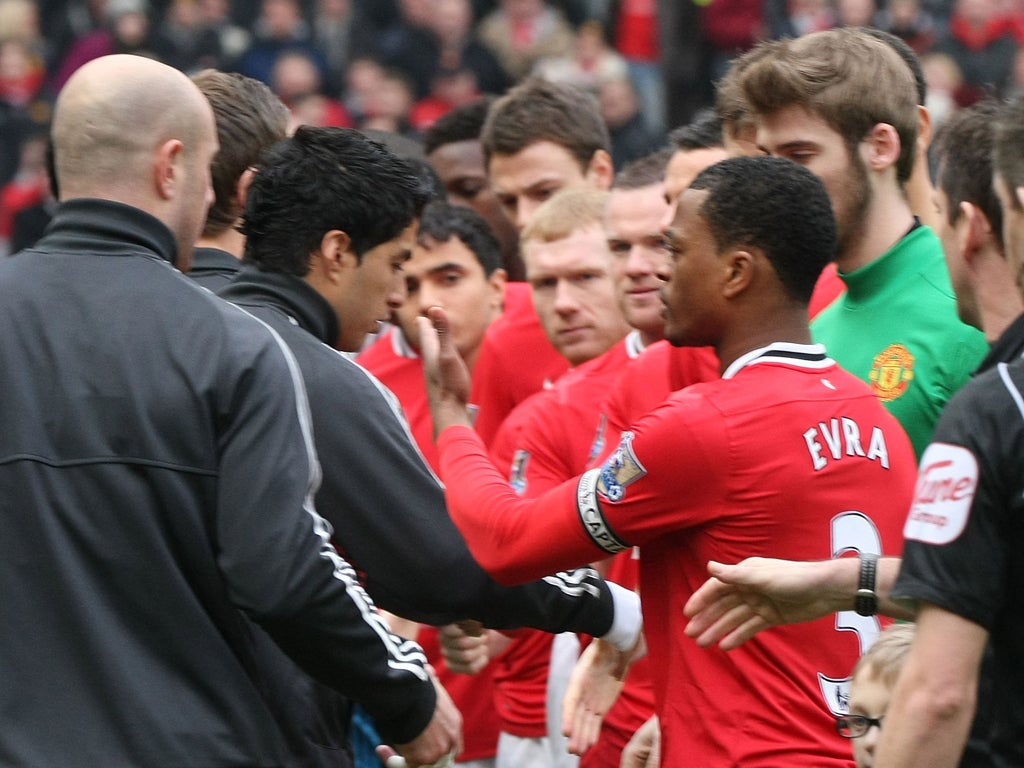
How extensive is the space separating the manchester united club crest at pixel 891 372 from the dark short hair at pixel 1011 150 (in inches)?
48.5

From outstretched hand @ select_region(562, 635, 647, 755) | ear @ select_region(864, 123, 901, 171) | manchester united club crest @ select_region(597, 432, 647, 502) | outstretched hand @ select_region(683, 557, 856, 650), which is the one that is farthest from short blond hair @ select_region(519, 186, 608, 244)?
outstretched hand @ select_region(683, 557, 856, 650)

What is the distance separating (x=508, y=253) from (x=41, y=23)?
465 inches

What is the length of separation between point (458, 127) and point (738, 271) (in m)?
4.58

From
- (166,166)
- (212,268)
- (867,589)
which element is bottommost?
(867,589)

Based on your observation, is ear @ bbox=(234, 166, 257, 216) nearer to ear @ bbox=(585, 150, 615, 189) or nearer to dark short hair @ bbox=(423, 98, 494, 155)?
ear @ bbox=(585, 150, 615, 189)

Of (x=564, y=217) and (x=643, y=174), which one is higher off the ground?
(x=643, y=174)

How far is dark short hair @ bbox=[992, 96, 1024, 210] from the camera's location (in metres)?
2.80

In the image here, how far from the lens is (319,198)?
3748 millimetres

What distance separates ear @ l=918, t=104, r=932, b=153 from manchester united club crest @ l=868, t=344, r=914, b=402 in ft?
2.58

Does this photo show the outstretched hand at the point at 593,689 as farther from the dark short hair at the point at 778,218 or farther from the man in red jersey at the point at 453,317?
the man in red jersey at the point at 453,317

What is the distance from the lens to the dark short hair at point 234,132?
4336mm

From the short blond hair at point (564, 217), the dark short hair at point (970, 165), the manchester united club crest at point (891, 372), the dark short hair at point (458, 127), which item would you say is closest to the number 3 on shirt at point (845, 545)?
the dark short hair at point (970, 165)

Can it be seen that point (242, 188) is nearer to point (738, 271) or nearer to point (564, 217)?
point (738, 271)

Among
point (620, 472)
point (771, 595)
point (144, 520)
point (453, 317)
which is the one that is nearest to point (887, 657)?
point (771, 595)
